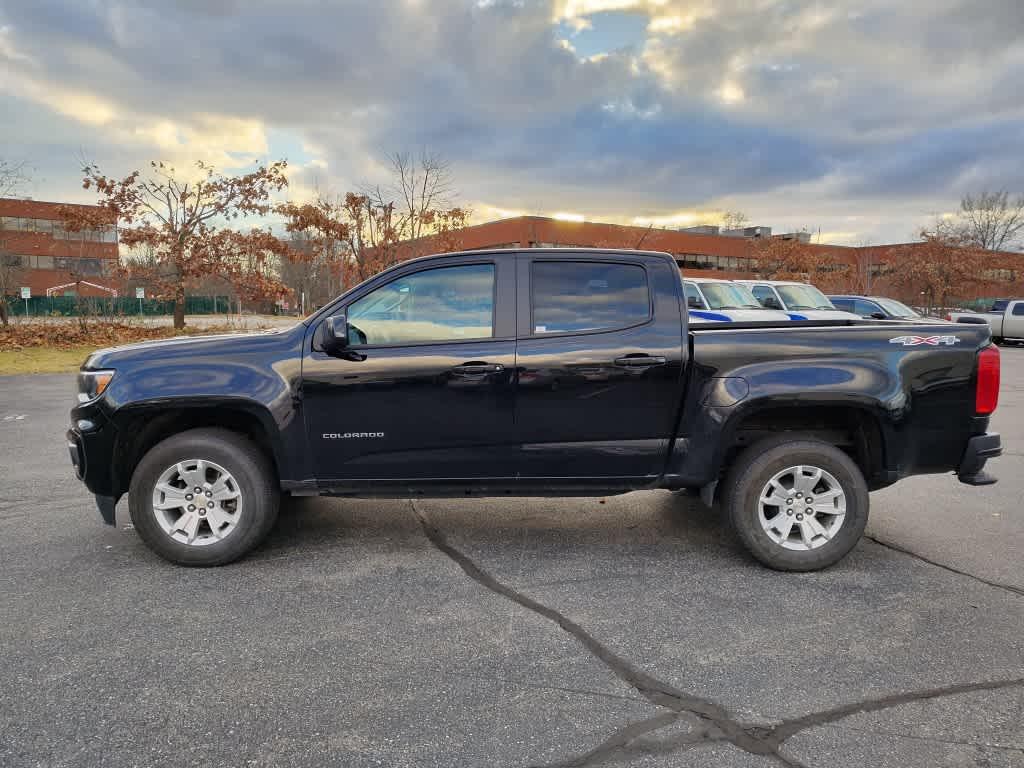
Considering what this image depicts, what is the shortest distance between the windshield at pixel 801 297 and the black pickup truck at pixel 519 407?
12.9 metres

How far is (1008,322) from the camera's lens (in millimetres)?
26141

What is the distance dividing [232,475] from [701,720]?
9.55 feet

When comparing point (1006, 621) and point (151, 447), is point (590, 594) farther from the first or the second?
point (151, 447)

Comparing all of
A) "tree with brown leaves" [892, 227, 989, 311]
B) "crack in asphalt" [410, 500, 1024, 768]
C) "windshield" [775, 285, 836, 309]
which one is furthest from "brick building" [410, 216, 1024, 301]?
"crack in asphalt" [410, 500, 1024, 768]

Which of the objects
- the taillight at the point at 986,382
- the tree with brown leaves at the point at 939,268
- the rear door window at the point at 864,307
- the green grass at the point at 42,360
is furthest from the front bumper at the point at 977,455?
the tree with brown leaves at the point at 939,268

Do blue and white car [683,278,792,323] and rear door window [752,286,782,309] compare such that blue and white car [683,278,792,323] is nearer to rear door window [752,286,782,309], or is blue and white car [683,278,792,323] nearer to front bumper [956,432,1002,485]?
rear door window [752,286,782,309]

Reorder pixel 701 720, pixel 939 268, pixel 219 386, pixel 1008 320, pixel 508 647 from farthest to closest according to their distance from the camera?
pixel 939 268 < pixel 1008 320 < pixel 219 386 < pixel 508 647 < pixel 701 720

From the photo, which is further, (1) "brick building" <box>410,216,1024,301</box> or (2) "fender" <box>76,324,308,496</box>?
(1) "brick building" <box>410,216,1024,301</box>

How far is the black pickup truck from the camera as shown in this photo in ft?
13.4

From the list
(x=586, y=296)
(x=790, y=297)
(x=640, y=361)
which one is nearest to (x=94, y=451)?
(x=586, y=296)

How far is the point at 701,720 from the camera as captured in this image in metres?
2.69

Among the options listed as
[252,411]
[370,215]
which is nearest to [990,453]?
[252,411]

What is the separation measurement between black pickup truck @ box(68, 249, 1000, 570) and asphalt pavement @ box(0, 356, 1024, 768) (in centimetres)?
46

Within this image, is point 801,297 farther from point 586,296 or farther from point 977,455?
point 586,296
